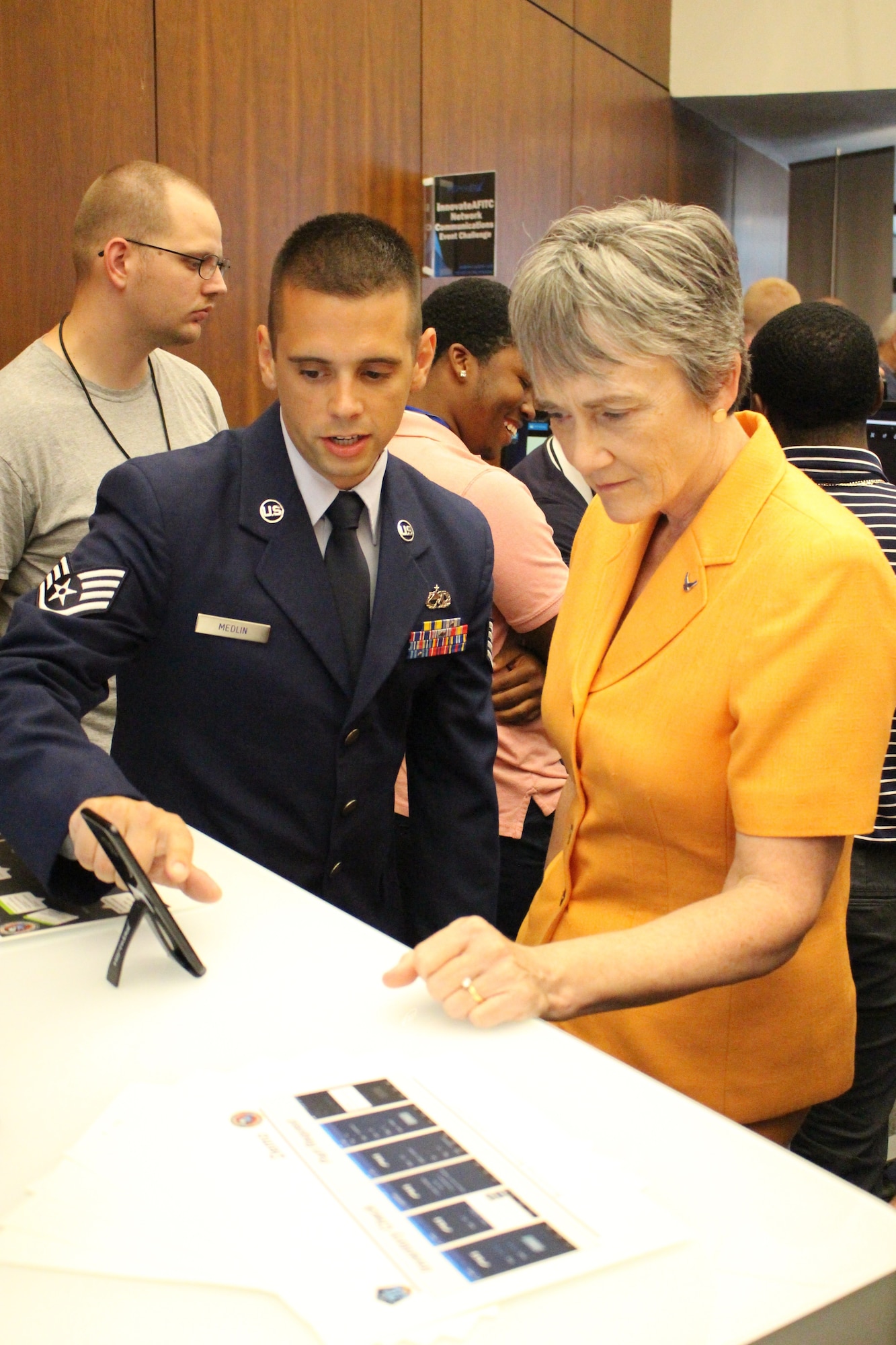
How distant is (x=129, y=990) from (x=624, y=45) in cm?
645

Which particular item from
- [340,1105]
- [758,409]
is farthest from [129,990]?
[758,409]

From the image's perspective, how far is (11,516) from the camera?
231 centimetres

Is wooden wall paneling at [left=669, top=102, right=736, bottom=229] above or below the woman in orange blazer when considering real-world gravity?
above

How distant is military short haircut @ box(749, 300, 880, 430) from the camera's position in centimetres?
193

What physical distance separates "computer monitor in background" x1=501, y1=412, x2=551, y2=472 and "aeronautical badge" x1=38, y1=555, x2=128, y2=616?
1.84 meters

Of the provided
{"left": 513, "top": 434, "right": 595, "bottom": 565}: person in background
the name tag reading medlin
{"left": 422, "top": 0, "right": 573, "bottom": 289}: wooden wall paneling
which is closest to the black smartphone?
the name tag reading medlin

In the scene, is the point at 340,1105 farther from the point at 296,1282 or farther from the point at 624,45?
the point at 624,45

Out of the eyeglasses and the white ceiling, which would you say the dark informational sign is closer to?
the eyeglasses

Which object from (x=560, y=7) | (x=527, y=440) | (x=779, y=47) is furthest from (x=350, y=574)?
(x=779, y=47)

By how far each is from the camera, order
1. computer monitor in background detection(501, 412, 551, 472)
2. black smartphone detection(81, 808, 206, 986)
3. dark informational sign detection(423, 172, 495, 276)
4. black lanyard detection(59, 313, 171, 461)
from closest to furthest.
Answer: black smartphone detection(81, 808, 206, 986), black lanyard detection(59, 313, 171, 461), computer monitor in background detection(501, 412, 551, 472), dark informational sign detection(423, 172, 495, 276)

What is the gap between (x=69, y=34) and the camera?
3164 millimetres

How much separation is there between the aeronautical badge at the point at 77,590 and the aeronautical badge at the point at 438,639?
0.41 meters

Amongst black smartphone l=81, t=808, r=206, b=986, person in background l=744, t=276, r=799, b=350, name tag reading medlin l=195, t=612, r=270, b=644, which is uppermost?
person in background l=744, t=276, r=799, b=350

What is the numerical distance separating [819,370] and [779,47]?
596cm
